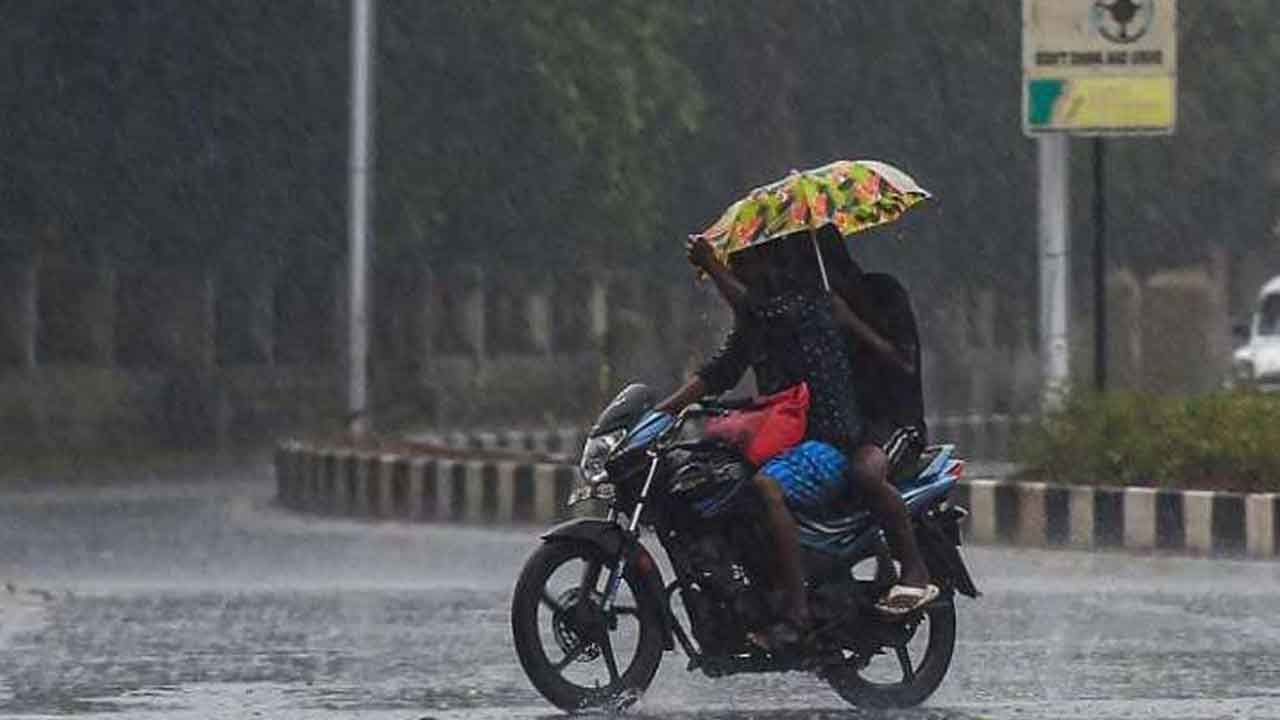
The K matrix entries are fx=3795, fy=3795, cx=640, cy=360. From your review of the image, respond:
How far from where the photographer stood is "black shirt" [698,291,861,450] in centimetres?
1064

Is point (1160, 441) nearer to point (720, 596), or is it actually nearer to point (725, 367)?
point (725, 367)

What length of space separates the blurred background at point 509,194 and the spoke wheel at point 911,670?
18.8m

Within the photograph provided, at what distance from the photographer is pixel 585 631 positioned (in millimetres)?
10461

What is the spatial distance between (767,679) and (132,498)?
53.0 feet

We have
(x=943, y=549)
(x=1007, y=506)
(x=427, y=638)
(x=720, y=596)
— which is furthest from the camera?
(x=1007, y=506)

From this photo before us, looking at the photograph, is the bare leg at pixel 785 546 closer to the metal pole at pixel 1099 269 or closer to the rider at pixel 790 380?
the rider at pixel 790 380

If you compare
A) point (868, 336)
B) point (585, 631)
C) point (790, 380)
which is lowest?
point (585, 631)

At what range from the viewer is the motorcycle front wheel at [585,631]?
1044 centimetres

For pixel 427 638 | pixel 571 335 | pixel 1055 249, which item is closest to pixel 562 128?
pixel 571 335

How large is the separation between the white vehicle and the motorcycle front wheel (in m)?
25.8

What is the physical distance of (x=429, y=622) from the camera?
14.4m

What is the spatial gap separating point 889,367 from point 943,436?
2506 cm

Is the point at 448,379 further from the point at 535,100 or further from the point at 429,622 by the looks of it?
the point at 429,622

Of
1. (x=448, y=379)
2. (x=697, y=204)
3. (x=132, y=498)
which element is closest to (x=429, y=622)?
(x=132, y=498)
